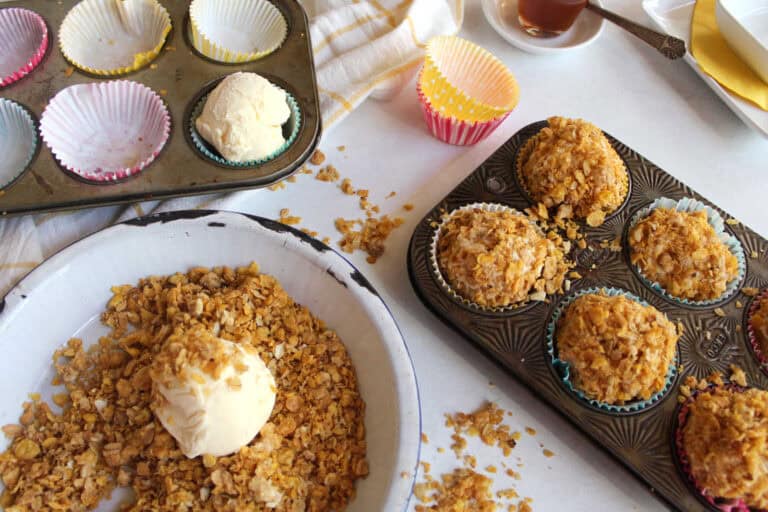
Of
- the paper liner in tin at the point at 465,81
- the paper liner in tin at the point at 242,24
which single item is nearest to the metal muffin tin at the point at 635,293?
the paper liner in tin at the point at 465,81

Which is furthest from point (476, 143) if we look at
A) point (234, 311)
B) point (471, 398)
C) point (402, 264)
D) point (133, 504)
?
point (133, 504)

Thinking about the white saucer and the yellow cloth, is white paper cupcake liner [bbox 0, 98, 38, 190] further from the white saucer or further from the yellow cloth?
the yellow cloth

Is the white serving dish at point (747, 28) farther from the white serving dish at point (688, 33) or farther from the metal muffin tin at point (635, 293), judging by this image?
the metal muffin tin at point (635, 293)

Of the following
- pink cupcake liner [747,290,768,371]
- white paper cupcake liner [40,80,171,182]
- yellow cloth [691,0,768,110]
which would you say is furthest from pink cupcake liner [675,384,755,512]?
white paper cupcake liner [40,80,171,182]

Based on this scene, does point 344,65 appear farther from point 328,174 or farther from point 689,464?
point 689,464

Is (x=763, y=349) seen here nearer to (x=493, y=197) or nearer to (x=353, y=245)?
(x=493, y=197)

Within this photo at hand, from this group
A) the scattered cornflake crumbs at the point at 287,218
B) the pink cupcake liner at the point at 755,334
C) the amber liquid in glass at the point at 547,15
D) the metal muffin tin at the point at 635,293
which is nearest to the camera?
the metal muffin tin at the point at 635,293
